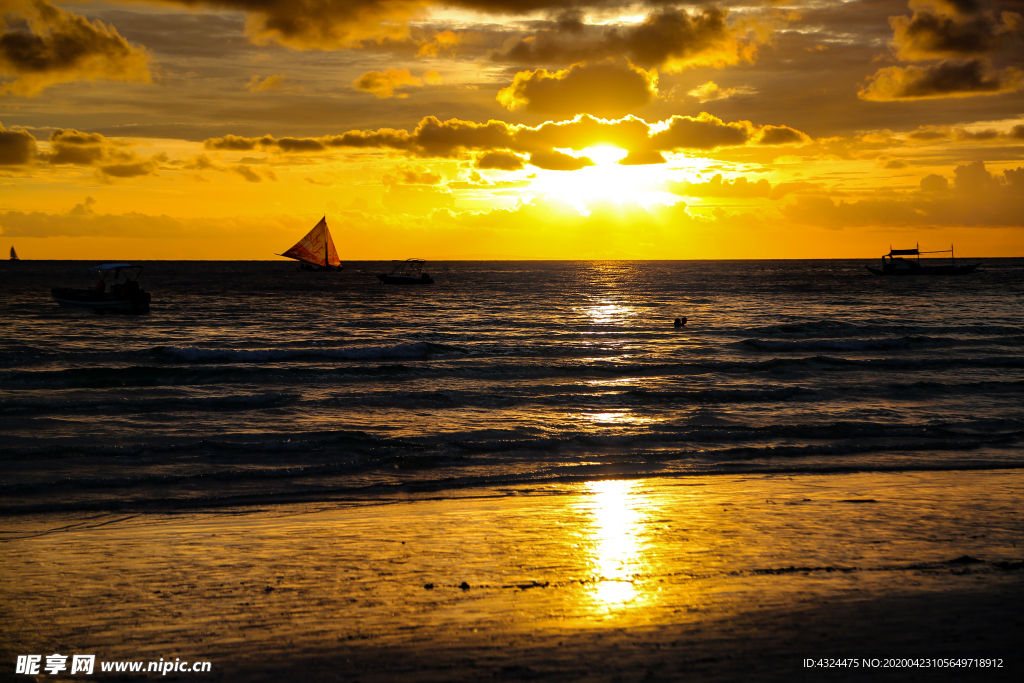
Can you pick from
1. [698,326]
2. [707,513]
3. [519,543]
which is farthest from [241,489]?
[698,326]

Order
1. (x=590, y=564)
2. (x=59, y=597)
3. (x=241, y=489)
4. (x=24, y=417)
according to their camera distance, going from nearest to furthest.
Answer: (x=59, y=597), (x=590, y=564), (x=241, y=489), (x=24, y=417)

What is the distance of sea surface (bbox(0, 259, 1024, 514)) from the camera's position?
43.4ft

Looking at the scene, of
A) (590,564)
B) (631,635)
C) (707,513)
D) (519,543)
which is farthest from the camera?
(707,513)

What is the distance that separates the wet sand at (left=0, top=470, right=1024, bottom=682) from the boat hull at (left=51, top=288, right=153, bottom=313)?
5235cm

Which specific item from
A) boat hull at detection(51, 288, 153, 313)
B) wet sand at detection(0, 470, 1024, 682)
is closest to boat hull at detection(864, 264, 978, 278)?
boat hull at detection(51, 288, 153, 313)

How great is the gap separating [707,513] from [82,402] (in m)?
19.5

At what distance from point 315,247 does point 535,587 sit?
470 feet

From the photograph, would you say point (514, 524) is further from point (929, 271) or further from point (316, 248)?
point (929, 271)

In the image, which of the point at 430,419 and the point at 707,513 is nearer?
the point at 707,513

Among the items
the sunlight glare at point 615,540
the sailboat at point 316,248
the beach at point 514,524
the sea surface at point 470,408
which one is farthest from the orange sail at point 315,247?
the sunlight glare at point 615,540

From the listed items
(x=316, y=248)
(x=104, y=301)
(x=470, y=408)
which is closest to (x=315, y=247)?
(x=316, y=248)

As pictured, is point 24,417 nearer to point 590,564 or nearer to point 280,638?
point 280,638

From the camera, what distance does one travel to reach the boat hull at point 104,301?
5562cm

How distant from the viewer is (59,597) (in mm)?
7332
